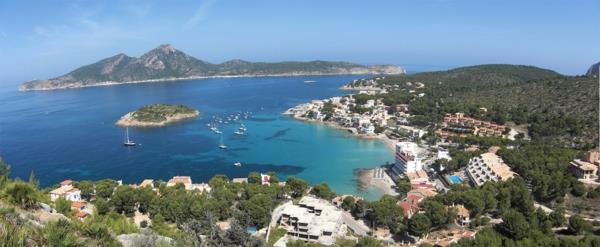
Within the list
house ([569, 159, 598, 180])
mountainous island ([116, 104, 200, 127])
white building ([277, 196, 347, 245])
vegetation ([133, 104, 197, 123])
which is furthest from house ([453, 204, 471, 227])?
vegetation ([133, 104, 197, 123])

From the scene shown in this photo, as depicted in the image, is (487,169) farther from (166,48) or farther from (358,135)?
(166,48)

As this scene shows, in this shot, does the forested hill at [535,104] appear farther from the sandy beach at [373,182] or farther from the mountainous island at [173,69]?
the mountainous island at [173,69]

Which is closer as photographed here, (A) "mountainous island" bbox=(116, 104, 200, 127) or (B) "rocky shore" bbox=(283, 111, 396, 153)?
(B) "rocky shore" bbox=(283, 111, 396, 153)

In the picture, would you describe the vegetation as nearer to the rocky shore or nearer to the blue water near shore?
the blue water near shore

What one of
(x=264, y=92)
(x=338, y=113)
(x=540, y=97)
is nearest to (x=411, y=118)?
(x=338, y=113)

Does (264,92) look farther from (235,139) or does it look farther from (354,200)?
(354,200)

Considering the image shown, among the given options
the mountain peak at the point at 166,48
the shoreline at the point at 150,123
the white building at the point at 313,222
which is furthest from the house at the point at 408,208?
the mountain peak at the point at 166,48

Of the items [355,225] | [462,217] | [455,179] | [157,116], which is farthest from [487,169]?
[157,116]
